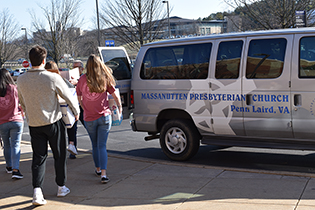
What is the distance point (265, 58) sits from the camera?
604 cm

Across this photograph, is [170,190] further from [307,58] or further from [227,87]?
[307,58]

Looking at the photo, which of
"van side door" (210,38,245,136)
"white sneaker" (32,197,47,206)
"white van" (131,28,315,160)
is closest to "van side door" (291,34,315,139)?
"white van" (131,28,315,160)

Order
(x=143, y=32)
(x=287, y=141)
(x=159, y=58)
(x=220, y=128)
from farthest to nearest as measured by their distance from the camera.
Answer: (x=143, y=32)
(x=159, y=58)
(x=220, y=128)
(x=287, y=141)

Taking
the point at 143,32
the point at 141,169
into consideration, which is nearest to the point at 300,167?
the point at 141,169

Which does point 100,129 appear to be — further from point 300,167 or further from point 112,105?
point 300,167

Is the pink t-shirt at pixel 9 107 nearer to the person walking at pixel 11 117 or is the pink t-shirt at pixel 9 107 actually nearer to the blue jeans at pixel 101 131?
the person walking at pixel 11 117

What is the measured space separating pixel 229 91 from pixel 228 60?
0.53m

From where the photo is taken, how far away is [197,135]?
270 inches

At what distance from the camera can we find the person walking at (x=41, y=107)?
4691mm

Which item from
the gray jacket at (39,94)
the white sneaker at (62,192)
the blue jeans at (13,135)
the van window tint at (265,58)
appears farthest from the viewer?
the blue jeans at (13,135)

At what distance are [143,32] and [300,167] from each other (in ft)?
62.1

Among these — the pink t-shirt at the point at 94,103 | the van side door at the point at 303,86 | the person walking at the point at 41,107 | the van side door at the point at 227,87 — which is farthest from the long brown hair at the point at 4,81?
the van side door at the point at 303,86

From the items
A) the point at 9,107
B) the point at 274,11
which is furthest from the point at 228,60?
the point at 274,11

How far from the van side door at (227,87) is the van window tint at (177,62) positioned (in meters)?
0.23
